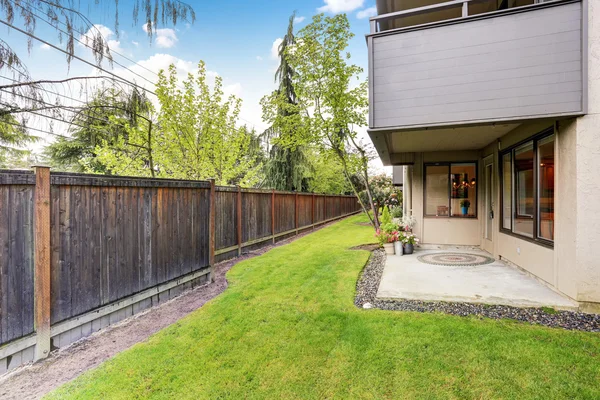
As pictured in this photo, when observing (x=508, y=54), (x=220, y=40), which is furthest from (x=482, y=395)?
(x=220, y=40)

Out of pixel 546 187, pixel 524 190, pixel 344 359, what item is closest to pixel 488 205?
pixel 524 190

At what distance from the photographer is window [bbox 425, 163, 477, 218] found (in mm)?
7742

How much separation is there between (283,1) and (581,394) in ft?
19.9

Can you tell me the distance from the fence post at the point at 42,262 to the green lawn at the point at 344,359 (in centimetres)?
65

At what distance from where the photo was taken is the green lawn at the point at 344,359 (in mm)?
2299

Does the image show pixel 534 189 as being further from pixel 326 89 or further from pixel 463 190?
pixel 326 89

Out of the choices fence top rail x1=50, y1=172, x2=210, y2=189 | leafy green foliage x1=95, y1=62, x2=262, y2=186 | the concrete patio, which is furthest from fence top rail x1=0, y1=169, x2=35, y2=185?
leafy green foliage x1=95, y1=62, x2=262, y2=186

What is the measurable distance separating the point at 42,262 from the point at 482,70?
5.40 metres

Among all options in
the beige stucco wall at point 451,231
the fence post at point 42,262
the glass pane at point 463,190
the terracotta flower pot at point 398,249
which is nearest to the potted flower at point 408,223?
the beige stucco wall at point 451,231

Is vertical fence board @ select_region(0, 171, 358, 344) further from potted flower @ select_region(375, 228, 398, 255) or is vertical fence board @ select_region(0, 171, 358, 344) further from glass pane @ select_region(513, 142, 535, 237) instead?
glass pane @ select_region(513, 142, 535, 237)

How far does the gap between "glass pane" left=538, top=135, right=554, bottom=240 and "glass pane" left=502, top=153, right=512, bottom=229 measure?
1.23 metres

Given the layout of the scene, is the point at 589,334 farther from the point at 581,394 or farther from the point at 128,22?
the point at 128,22

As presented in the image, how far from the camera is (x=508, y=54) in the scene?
3.84 m

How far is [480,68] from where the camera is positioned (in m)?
3.96
